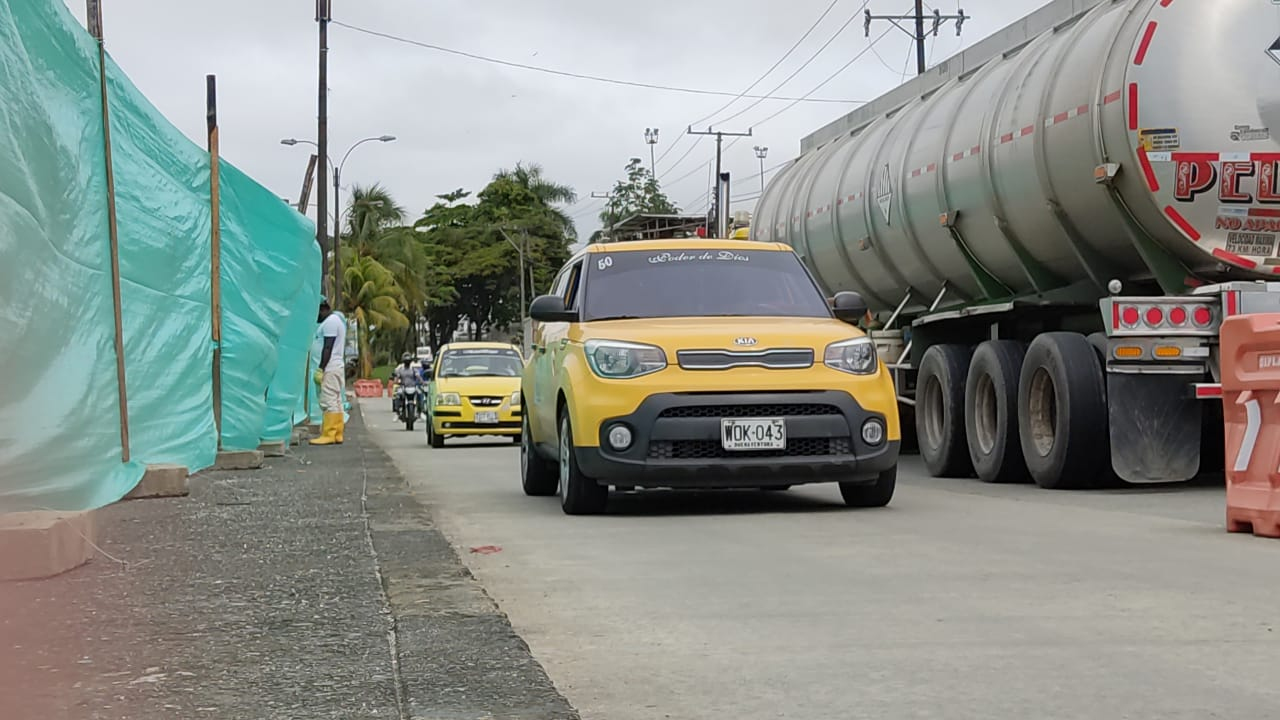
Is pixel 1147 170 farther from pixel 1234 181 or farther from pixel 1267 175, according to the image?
pixel 1267 175

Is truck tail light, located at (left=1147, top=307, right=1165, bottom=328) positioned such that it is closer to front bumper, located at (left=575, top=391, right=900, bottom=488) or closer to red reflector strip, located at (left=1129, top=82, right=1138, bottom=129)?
red reflector strip, located at (left=1129, top=82, right=1138, bottom=129)

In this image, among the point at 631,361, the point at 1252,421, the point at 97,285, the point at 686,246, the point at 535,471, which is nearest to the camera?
the point at 1252,421

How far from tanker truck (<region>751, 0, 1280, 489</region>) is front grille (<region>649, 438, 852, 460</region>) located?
2.40 metres

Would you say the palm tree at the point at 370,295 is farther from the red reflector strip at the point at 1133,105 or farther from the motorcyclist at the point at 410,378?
the red reflector strip at the point at 1133,105

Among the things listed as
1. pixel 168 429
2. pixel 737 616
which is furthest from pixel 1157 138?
pixel 168 429

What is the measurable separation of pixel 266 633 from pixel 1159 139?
7430 mm

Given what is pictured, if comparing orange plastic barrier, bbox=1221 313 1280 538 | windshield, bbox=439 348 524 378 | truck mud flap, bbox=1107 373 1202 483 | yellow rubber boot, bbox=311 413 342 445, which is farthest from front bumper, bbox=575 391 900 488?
windshield, bbox=439 348 524 378

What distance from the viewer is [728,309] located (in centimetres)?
1067

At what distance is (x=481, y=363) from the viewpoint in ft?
80.8

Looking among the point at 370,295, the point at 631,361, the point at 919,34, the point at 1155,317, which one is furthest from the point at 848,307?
the point at 370,295

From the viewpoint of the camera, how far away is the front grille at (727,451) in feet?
31.2

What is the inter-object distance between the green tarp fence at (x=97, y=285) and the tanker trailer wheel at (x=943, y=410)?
6057mm

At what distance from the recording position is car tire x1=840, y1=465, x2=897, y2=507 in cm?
1003

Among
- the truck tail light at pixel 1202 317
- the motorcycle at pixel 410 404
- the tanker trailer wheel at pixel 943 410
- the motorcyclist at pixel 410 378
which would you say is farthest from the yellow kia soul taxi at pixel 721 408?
the motorcyclist at pixel 410 378
